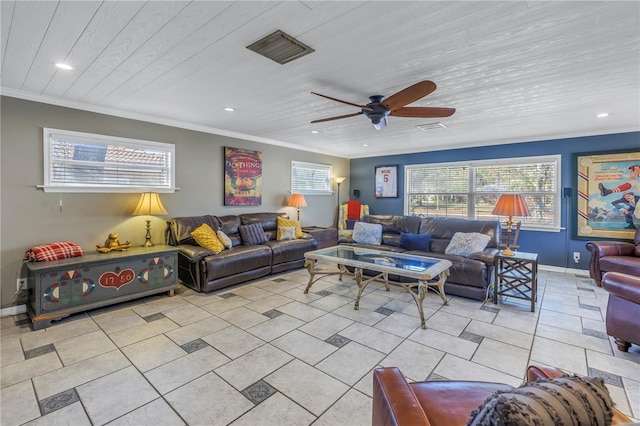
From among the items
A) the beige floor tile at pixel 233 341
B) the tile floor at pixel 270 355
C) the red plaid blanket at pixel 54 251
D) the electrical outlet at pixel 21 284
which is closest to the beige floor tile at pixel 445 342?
the tile floor at pixel 270 355

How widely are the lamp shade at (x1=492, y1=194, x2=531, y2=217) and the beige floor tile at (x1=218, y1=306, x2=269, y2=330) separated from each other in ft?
10.2

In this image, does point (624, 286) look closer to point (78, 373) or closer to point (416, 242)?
point (416, 242)

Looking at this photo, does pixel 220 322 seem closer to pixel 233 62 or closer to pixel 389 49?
pixel 233 62

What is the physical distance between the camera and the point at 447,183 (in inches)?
257

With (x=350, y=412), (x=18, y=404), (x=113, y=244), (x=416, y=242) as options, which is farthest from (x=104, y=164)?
(x=416, y=242)

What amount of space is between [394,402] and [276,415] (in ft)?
3.16

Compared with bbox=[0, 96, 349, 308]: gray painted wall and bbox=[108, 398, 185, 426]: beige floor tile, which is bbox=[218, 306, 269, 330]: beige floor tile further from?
bbox=[0, 96, 349, 308]: gray painted wall

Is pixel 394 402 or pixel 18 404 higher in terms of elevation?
pixel 394 402

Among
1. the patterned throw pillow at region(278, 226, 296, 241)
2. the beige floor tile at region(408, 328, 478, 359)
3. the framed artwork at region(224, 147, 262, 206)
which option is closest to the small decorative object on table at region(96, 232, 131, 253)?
the framed artwork at region(224, 147, 262, 206)

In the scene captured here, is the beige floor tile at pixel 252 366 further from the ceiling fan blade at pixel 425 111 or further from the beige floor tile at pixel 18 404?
the ceiling fan blade at pixel 425 111

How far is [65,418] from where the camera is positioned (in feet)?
5.73

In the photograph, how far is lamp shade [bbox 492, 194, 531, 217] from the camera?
11.7ft

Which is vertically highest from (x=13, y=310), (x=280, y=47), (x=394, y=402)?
(x=280, y=47)

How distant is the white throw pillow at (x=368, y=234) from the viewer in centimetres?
520
